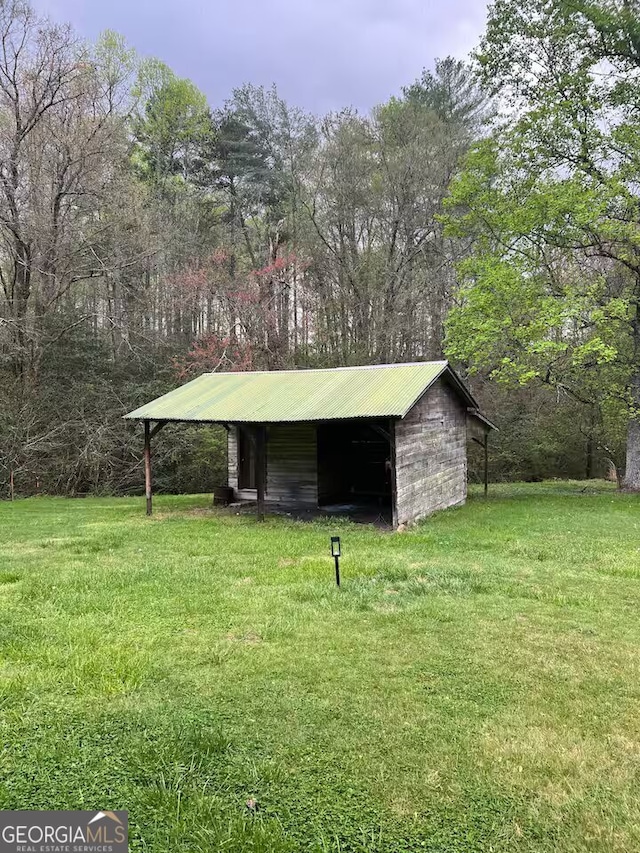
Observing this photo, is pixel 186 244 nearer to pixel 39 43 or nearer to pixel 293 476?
pixel 39 43

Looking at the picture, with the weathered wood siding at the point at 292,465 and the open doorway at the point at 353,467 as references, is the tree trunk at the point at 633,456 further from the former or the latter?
the weathered wood siding at the point at 292,465

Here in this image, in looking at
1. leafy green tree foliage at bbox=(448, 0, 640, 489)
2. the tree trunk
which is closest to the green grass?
leafy green tree foliage at bbox=(448, 0, 640, 489)

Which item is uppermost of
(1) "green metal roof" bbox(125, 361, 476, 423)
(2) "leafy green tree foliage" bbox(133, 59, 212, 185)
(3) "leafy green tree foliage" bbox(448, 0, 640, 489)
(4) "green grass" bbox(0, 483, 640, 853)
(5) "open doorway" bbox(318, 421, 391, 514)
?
(2) "leafy green tree foliage" bbox(133, 59, 212, 185)

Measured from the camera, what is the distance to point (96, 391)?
64.1 feet

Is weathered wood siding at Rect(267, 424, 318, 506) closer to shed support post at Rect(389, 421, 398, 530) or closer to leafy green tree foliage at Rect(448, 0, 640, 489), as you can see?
shed support post at Rect(389, 421, 398, 530)

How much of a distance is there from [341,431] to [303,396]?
2582 mm

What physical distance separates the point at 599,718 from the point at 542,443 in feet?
64.2

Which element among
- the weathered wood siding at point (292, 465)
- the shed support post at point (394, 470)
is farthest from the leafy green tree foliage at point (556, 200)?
the shed support post at point (394, 470)

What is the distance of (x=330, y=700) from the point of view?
3.79 metres

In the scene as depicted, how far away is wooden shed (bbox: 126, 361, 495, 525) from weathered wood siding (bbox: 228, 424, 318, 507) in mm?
25

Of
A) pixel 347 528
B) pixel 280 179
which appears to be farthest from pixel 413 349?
pixel 347 528

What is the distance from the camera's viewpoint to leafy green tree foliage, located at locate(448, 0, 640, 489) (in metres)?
14.2

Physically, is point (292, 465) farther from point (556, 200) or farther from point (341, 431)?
point (556, 200)

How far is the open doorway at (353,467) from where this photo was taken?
1375 centimetres
